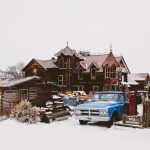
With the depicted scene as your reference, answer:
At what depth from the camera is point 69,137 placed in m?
14.0

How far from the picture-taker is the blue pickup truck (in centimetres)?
1660

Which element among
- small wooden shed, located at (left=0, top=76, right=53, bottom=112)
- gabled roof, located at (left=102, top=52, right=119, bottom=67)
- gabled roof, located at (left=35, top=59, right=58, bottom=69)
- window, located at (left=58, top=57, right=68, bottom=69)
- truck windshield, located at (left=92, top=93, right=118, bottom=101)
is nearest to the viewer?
truck windshield, located at (left=92, top=93, right=118, bottom=101)

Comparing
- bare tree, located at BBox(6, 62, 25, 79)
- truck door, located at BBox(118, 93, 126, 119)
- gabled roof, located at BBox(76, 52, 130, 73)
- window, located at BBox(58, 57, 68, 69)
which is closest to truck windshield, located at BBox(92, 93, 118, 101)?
truck door, located at BBox(118, 93, 126, 119)

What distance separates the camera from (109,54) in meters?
49.9

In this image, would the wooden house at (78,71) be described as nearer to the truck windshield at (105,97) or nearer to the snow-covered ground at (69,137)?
the truck windshield at (105,97)

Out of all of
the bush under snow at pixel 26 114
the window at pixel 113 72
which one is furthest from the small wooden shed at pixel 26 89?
the bush under snow at pixel 26 114

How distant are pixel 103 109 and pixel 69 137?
3.21 metres

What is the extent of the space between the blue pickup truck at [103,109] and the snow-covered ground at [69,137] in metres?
0.49

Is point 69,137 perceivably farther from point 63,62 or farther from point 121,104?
point 63,62

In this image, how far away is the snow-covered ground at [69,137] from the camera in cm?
1215

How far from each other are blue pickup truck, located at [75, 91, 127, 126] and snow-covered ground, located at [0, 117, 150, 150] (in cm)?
49

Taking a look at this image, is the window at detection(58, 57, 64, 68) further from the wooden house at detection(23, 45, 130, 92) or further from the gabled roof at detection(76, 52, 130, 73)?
the gabled roof at detection(76, 52, 130, 73)

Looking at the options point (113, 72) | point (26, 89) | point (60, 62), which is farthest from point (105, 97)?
point (113, 72)

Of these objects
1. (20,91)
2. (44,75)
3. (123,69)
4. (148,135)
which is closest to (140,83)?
(123,69)
